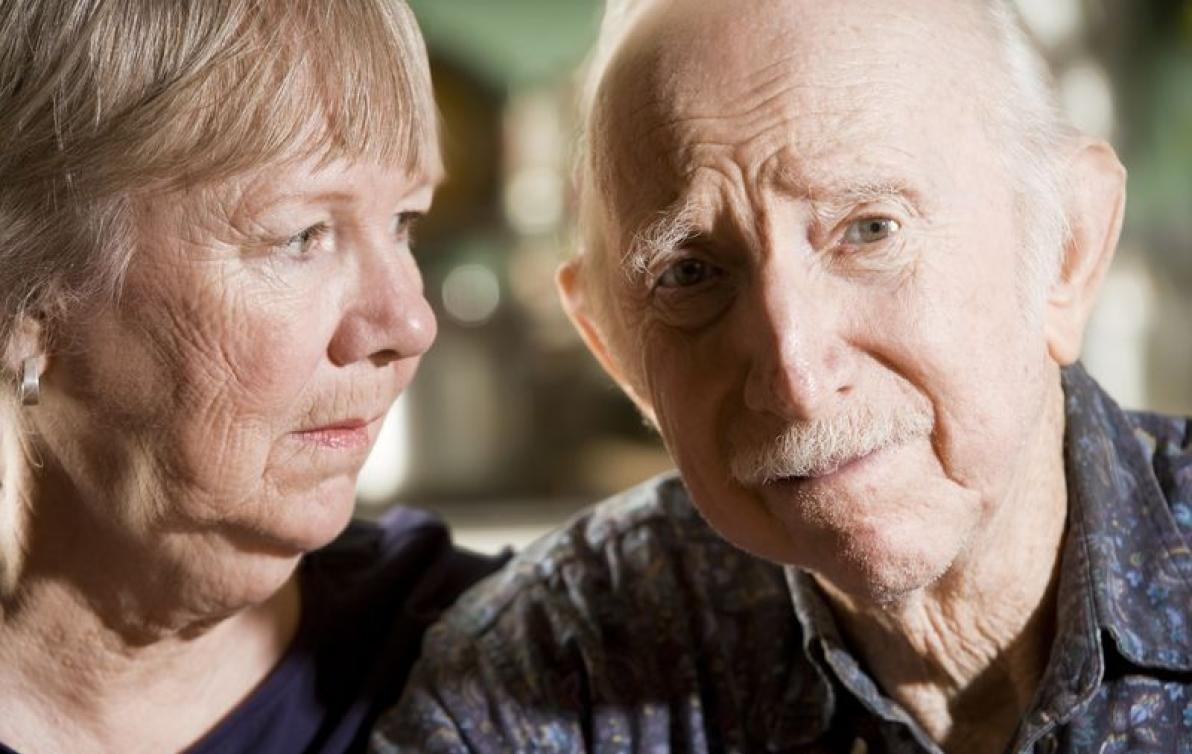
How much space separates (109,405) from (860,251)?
2.43ft

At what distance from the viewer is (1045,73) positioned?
4.67ft

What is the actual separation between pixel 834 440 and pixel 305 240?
56 centimetres

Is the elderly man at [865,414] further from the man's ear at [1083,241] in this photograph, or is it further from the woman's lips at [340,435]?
the woman's lips at [340,435]

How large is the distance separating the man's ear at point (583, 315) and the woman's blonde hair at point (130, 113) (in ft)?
1.04

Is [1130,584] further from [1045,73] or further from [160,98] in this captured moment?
[160,98]

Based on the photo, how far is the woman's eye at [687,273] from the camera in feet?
4.47

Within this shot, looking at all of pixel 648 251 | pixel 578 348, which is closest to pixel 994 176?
pixel 648 251

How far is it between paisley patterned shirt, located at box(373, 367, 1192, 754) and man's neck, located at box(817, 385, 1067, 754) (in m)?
0.03

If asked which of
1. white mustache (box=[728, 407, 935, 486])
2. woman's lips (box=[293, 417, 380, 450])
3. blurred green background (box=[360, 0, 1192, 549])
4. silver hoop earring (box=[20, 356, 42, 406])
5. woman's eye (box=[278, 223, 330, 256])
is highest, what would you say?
woman's eye (box=[278, 223, 330, 256])

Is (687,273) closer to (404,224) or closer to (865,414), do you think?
(865,414)

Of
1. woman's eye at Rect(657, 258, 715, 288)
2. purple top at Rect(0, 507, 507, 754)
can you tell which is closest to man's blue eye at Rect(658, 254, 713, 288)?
woman's eye at Rect(657, 258, 715, 288)

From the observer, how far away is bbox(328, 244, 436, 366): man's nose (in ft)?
4.66

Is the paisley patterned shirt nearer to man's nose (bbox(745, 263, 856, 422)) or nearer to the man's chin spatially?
the man's chin

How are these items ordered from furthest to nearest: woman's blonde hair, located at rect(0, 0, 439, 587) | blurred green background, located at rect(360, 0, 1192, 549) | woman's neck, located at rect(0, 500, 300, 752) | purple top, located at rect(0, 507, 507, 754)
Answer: blurred green background, located at rect(360, 0, 1192, 549) → purple top, located at rect(0, 507, 507, 754) → woman's neck, located at rect(0, 500, 300, 752) → woman's blonde hair, located at rect(0, 0, 439, 587)
